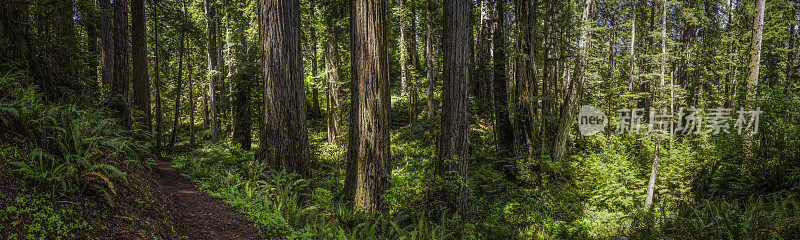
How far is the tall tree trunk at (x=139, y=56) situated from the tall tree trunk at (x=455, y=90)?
8603mm

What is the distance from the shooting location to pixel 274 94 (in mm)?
6453

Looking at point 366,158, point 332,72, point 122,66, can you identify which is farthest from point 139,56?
point 366,158

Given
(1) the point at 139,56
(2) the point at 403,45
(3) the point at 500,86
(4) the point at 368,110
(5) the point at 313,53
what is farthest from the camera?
(5) the point at 313,53

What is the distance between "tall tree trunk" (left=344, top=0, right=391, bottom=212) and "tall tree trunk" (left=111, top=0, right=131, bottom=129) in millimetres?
6393

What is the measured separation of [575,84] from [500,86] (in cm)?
282

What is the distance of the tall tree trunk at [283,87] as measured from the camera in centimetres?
631

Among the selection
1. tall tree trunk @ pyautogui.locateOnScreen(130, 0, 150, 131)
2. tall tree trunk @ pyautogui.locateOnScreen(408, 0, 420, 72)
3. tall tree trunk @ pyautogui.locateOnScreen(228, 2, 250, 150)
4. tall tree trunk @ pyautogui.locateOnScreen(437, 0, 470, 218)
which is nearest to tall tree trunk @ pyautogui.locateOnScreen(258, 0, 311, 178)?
tall tree trunk @ pyautogui.locateOnScreen(437, 0, 470, 218)

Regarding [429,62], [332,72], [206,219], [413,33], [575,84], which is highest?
[413,33]

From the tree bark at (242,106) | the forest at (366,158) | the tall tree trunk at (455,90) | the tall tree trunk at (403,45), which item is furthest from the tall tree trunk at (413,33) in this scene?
the tall tree trunk at (455,90)

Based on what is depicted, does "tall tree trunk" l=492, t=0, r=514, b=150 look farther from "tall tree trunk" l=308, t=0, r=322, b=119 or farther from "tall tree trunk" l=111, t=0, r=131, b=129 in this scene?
"tall tree trunk" l=111, t=0, r=131, b=129

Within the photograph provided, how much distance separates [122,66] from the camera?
8.17m

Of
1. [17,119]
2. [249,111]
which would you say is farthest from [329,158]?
[17,119]

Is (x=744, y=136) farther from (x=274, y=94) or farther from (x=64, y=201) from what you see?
(x=64, y=201)

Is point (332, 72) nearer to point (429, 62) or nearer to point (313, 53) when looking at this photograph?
point (313, 53)
